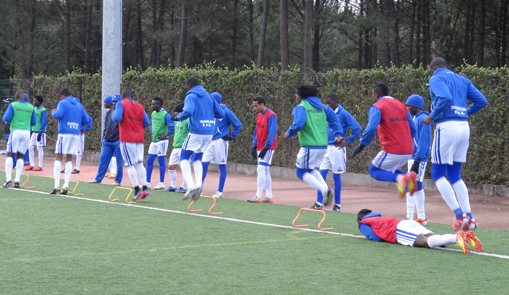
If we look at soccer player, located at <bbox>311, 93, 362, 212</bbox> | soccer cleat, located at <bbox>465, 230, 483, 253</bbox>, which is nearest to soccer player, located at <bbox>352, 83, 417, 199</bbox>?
soccer cleat, located at <bbox>465, 230, 483, 253</bbox>

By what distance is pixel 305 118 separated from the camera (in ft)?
32.5

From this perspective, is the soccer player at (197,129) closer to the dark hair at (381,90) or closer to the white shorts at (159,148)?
the dark hair at (381,90)

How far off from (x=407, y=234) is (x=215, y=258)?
7.45ft

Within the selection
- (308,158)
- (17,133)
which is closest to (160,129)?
(17,133)

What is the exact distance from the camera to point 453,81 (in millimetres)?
8125

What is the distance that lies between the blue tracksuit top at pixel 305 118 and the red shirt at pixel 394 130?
1.39 metres

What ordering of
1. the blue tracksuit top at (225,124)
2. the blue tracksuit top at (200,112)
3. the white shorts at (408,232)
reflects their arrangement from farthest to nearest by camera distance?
the blue tracksuit top at (225,124), the blue tracksuit top at (200,112), the white shorts at (408,232)

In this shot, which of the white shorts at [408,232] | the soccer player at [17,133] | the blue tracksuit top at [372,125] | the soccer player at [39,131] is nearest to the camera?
the white shorts at [408,232]

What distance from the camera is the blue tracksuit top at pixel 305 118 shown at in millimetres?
9820

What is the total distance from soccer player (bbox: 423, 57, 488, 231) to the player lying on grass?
0.71 meters

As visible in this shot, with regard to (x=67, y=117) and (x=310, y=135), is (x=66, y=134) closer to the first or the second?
(x=67, y=117)

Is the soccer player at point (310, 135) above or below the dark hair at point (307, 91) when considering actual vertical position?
below

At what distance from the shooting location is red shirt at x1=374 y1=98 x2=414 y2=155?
880 cm

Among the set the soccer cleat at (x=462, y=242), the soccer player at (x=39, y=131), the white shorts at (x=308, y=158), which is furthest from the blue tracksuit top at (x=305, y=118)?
the soccer player at (x=39, y=131)
